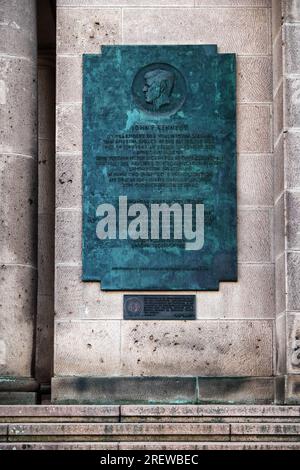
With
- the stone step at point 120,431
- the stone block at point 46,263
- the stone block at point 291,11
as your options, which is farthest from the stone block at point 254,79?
the stone step at point 120,431

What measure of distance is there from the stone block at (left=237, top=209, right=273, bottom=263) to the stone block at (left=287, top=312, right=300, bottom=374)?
1309mm

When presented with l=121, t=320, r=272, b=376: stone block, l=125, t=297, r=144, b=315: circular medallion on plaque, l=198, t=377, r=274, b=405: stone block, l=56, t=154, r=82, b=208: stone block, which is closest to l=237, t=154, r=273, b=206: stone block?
l=121, t=320, r=272, b=376: stone block

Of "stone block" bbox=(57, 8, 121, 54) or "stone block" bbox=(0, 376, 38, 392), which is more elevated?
"stone block" bbox=(57, 8, 121, 54)

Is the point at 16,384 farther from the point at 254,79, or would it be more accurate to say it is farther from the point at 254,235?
the point at 254,79

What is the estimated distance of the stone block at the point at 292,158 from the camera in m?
18.9

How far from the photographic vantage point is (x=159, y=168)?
766 inches

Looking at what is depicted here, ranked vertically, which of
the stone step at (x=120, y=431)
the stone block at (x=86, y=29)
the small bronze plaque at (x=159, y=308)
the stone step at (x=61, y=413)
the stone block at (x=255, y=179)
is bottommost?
the stone step at (x=120, y=431)

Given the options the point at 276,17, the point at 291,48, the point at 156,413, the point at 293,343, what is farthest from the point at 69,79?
the point at 156,413

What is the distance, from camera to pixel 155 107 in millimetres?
19688

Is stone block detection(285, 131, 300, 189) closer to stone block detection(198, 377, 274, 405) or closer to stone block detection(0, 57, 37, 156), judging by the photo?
stone block detection(198, 377, 274, 405)

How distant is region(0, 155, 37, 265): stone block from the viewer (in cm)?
1909

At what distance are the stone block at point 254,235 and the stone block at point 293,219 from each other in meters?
0.82

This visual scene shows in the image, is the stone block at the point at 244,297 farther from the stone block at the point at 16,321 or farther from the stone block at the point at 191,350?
the stone block at the point at 16,321
